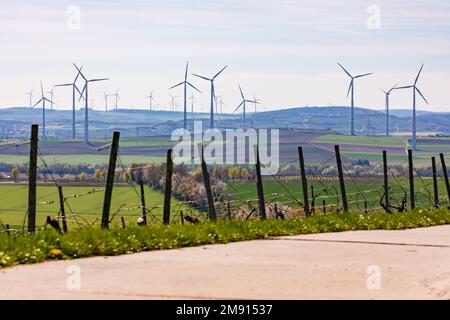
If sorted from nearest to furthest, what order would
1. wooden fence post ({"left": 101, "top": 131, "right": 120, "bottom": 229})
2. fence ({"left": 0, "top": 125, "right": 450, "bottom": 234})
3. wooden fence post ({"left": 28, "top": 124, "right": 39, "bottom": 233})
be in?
wooden fence post ({"left": 28, "top": 124, "right": 39, "bottom": 233})
wooden fence post ({"left": 101, "top": 131, "right": 120, "bottom": 229})
fence ({"left": 0, "top": 125, "right": 450, "bottom": 234})

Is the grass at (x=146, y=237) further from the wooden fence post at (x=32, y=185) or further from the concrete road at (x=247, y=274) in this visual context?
the wooden fence post at (x=32, y=185)

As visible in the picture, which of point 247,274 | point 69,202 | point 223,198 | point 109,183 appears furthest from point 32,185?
point 69,202

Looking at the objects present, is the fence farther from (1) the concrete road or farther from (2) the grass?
(1) the concrete road

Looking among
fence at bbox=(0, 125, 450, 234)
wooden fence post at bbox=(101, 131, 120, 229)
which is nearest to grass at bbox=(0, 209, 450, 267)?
wooden fence post at bbox=(101, 131, 120, 229)

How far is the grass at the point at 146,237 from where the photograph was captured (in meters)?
14.0

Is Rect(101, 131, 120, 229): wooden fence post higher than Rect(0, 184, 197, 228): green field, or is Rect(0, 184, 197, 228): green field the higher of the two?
Rect(101, 131, 120, 229): wooden fence post

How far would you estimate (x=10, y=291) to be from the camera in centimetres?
1105

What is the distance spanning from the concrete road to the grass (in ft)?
1.09

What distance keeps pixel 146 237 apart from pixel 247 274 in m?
3.41

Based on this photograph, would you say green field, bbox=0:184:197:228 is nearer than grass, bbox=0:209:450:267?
No

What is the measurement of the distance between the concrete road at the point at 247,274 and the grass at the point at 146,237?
33cm

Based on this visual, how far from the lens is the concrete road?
11445mm

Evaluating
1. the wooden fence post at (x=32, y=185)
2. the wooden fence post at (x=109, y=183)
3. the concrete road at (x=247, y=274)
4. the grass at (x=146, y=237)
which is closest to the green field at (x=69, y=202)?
the grass at (x=146, y=237)
